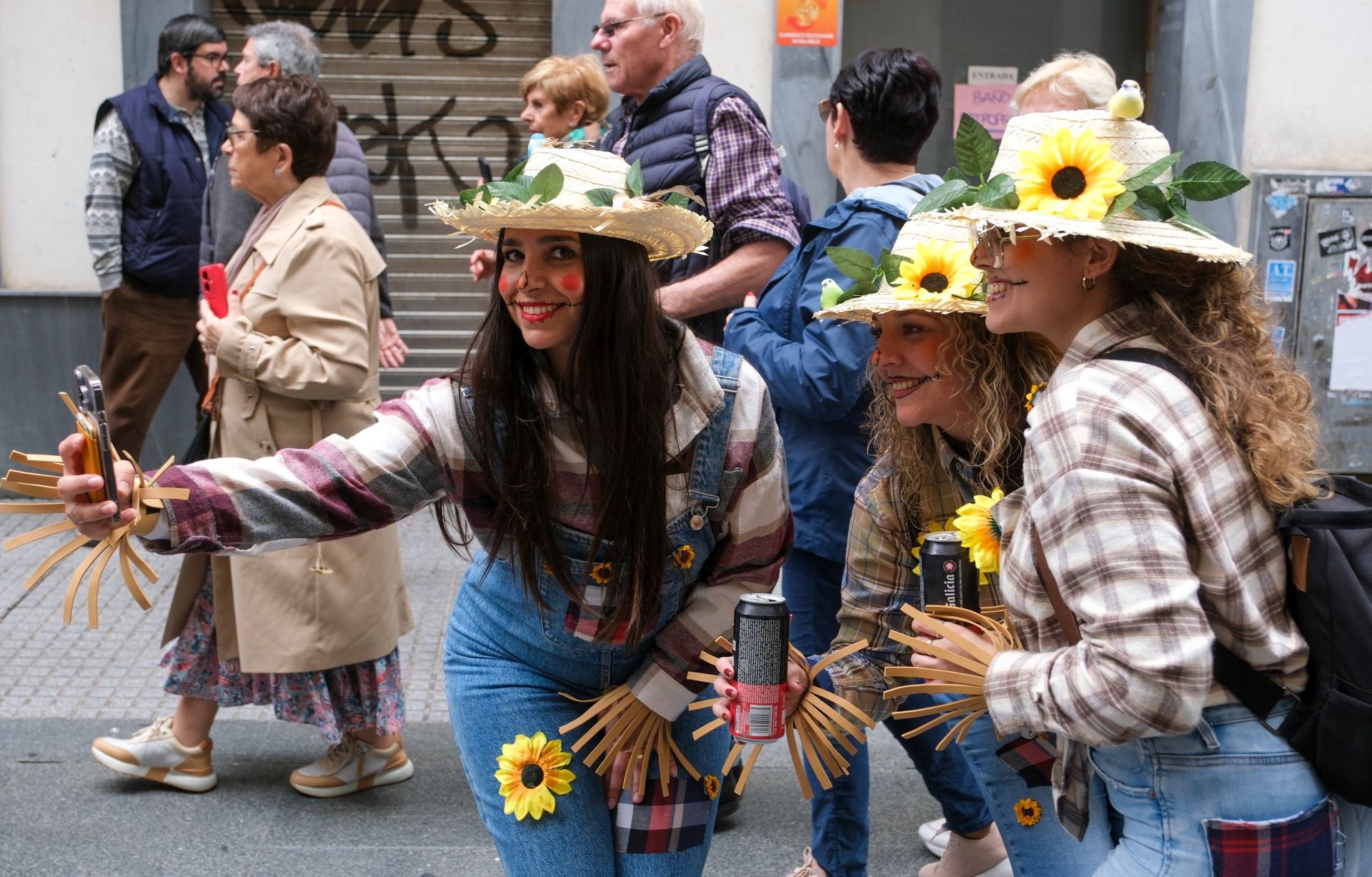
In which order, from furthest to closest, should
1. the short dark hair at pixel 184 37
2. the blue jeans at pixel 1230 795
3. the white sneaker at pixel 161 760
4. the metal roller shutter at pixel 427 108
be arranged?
the metal roller shutter at pixel 427 108 < the short dark hair at pixel 184 37 < the white sneaker at pixel 161 760 < the blue jeans at pixel 1230 795

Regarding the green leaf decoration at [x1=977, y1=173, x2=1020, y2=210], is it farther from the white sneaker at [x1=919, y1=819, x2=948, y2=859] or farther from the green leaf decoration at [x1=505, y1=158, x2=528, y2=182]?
the white sneaker at [x1=919, y1=819, x2=948, y2=859]

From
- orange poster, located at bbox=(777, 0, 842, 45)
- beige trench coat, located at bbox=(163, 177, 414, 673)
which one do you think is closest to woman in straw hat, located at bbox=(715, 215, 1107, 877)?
beige trench coat, located at bbox=(163, 177, 414, 673)

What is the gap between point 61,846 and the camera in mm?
3854

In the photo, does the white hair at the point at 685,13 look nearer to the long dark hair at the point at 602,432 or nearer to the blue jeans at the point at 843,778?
the blue jeans at the point at 843,778

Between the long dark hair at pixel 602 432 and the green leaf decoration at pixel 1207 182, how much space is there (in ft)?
3.08

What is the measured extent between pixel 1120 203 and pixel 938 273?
71cm

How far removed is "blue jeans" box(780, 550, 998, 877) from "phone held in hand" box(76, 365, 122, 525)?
186cm

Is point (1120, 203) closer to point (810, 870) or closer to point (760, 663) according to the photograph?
point (760, 663)

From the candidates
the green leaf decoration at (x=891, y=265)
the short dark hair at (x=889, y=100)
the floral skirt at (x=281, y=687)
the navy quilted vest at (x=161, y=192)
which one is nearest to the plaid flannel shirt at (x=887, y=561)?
the green leaf decoration at (x=891, y=265)

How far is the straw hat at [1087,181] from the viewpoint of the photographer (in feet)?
6.59

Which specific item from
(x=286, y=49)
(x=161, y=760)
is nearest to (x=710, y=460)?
(x=161, y=760)

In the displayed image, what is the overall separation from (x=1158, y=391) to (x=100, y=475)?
1542mm

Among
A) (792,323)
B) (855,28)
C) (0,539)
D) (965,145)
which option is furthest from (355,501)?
(855,28)

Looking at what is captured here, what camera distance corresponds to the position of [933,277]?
2721 mm
